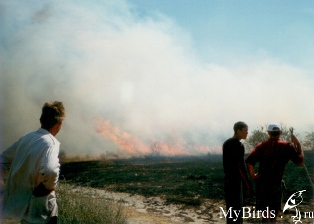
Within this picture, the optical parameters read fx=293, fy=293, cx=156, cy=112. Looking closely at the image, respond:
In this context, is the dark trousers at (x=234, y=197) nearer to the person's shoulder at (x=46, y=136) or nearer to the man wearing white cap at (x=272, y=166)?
the man wearing white cap at (x=272, y=166)

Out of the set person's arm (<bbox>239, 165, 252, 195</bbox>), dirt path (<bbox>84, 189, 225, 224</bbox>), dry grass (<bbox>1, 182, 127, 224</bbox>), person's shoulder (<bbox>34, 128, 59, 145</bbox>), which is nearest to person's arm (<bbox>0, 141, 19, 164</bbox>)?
person's shoulder (<bbox>34, 128, 59, 145</bbox>)

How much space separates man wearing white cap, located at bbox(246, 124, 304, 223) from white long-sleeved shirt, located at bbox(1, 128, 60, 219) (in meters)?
3.37

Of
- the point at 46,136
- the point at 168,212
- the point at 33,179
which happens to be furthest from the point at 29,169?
the point at 168,212

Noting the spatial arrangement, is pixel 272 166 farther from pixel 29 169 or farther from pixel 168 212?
pixel 168 212

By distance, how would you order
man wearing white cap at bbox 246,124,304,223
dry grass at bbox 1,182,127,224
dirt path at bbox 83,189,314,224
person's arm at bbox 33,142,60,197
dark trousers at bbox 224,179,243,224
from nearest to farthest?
1. person's arm at bbox 33,142,60,197
2. man wearing white cap at bbox 246,124,304,223
3. dark trousers at bbox 224,179,243,224
4. dry grass at bbox 1,182,127,224
5. dirt path at bbox 83,189,314,224

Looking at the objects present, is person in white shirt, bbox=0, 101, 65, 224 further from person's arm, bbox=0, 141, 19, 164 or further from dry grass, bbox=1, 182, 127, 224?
dry grass, bbox=1, 182, 127, 224

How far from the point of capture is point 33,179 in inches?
107

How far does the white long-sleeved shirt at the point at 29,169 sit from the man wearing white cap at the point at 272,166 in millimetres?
3370

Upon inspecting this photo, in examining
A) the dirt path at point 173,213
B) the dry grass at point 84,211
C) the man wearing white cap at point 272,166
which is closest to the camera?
the man wearing white cap at point 272,166

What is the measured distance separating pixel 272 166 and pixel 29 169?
3702 mm

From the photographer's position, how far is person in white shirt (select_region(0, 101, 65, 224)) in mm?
2666

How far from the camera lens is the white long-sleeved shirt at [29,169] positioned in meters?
2.66

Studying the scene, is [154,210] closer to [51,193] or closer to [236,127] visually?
[236,127]

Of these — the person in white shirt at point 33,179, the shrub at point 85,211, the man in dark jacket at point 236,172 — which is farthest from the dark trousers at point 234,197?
the person in white shirt at point 33,179
